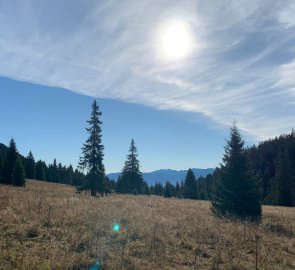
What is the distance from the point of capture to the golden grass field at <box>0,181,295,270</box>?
10.8 metres

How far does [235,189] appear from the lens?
79.3 ft

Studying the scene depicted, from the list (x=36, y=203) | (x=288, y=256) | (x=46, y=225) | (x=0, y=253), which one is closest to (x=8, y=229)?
(x=46, y=225)

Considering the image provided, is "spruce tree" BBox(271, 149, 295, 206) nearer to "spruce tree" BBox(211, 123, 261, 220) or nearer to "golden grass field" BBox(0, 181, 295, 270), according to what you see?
"spruce tree" BBox(211, 123, 261, 220)

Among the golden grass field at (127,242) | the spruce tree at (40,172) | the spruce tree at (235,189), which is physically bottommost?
the golden grass field at (127,242)

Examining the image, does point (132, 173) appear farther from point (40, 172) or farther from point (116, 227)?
point (116, 227)

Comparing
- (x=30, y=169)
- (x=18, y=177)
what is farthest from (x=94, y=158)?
(x=30, y=169)

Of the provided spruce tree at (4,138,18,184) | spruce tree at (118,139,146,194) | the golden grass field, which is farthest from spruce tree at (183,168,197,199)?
the golden grass field

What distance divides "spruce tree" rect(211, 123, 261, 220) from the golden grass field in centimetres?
483

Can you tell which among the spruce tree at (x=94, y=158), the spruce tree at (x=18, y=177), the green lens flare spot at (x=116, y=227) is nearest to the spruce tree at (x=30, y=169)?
the spruce tree at (x=18, y=177)

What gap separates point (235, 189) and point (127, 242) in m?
12.7

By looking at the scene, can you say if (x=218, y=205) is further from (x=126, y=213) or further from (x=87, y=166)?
(x=87, y=166)

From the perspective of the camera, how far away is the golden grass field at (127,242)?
10836 millimetres

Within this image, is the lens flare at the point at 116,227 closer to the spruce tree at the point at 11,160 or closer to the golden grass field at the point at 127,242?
the golden grass field at the point at 127,242

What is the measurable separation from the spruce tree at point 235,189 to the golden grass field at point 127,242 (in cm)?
483
